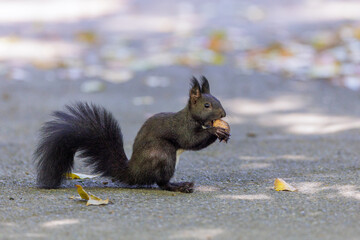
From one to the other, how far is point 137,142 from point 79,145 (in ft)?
1.12

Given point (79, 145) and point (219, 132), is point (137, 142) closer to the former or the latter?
point (79, 145)

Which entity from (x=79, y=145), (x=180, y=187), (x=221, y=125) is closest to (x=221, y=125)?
(x=221, y=125)

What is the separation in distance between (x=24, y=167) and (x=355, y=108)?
132 inches

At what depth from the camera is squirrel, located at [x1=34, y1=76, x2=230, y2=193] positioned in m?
3.73

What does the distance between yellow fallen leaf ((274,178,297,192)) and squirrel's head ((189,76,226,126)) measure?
0.50 meters

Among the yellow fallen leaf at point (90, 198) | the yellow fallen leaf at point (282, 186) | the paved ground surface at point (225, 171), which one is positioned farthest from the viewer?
the yellow fallen leaf at point (282, 186)

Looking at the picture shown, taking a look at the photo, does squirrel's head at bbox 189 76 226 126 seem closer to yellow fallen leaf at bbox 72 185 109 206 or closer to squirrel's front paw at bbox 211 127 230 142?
squirrel's front paw at bbox 211 127 230 142

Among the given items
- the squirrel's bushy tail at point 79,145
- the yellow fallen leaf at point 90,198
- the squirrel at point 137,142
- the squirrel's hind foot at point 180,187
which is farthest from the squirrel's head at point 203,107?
the yellow fallen leaf at point 90,198

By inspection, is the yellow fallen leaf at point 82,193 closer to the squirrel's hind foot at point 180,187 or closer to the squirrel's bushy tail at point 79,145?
the squirrel's bushy tail at point 79,145

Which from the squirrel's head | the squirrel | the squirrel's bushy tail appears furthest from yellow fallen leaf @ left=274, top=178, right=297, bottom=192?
the squirrel's bushy tail

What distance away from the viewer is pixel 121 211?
3.26 metres

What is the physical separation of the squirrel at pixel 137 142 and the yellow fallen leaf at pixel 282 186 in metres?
0.39

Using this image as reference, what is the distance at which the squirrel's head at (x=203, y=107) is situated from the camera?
3.75 meters

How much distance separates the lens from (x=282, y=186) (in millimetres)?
3703
